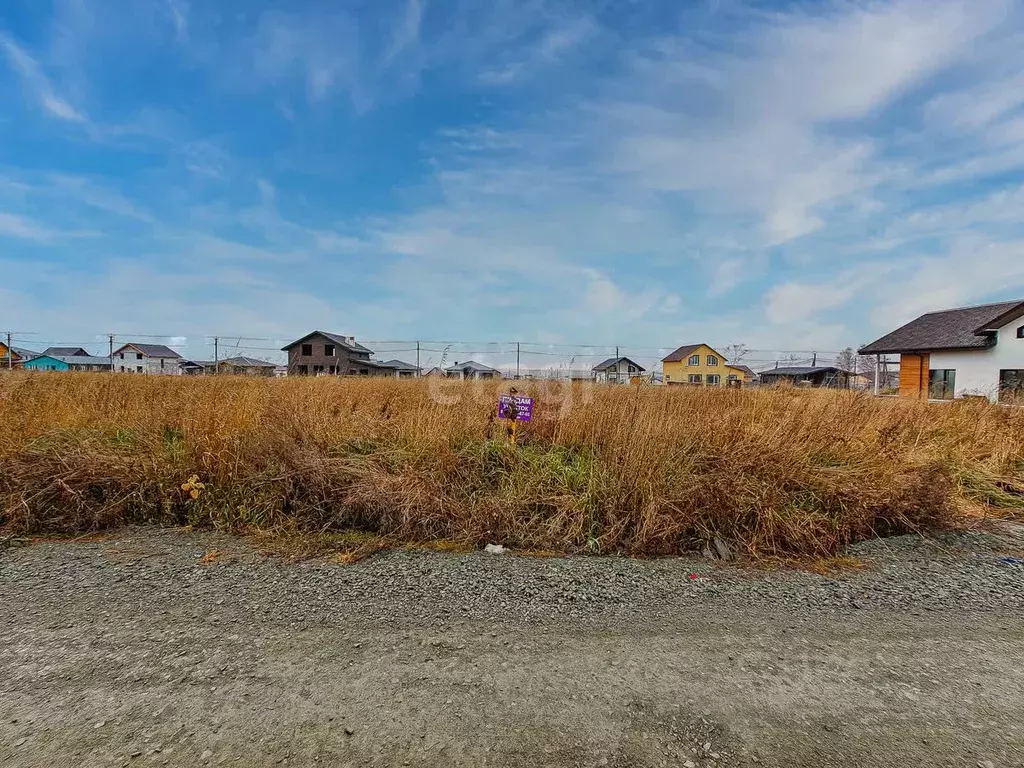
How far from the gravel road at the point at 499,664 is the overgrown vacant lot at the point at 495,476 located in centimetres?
56

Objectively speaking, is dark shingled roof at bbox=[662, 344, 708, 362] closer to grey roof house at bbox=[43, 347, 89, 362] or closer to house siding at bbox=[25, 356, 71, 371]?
house siding at bbox=[25, 356, 71, 371]

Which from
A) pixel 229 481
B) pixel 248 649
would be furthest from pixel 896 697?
pixel 229 481

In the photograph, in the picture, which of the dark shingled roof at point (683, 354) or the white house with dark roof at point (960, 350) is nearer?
the white house with dark roof at point (960, 350)

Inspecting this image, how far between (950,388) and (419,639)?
32639mm

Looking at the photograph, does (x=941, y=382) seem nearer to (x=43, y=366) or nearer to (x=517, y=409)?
(x=517, y=409)

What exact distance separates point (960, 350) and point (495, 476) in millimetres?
31242

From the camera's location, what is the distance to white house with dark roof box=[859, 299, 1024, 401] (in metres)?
22.0

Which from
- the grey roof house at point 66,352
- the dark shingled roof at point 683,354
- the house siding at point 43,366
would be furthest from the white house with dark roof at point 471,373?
the grey roof house at point 66,352

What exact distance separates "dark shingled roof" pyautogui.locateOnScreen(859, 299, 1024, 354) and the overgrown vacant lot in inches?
963

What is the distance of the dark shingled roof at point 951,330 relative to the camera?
22.6 m

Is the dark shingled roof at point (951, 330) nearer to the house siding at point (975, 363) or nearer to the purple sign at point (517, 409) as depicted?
the house siding at point (975, 363)

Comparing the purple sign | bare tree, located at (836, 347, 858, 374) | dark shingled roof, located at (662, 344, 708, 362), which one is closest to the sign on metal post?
the purple sign

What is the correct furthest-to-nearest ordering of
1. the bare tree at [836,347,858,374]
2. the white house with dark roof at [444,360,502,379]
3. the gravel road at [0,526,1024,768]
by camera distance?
the bare tree at [836,347,858,374]
the white house with dark roof at [444,360,502,379]
the gravel road at [0,526,1024,768]

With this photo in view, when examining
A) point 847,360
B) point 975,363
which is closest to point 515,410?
point 975,363
